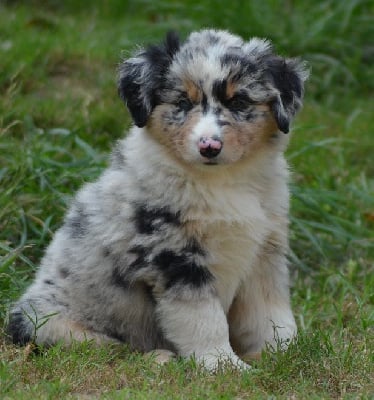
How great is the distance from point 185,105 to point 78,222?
0.97m

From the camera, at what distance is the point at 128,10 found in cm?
1123

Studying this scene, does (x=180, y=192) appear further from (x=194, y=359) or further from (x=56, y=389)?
(x=56, y=389)

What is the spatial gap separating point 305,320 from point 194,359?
1.46 meters

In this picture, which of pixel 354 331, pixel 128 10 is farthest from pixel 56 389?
pixel 128 10

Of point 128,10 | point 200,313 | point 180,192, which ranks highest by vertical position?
point 180,192

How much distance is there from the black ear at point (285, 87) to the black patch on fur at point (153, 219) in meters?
0.73

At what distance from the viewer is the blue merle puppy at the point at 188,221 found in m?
5.23

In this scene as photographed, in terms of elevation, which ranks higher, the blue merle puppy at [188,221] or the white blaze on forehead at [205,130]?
the white blaze on forehead at [205,130]

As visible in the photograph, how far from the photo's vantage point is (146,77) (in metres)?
5.43

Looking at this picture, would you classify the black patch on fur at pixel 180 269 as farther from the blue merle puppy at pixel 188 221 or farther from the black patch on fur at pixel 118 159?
the black patch on fur at pixel 118 159

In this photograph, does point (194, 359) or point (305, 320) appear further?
point (305, 320)

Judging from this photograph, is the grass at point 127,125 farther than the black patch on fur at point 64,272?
No

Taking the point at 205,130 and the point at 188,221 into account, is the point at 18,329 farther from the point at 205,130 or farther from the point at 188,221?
the point at 205,130

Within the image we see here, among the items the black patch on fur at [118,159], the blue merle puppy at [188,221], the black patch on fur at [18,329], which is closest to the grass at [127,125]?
the black patch on fur at [18,329]
